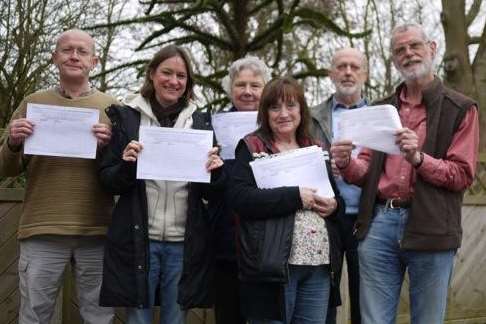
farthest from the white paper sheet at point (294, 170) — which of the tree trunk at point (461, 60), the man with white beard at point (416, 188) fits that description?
the tree trunk at point (461, 60)

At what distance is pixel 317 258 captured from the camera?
2938mm

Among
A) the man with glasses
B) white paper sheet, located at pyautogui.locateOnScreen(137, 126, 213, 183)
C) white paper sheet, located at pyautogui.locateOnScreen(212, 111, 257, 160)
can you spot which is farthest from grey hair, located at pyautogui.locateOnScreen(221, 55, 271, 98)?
the man with glasses

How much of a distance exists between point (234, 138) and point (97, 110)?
33.5 inches

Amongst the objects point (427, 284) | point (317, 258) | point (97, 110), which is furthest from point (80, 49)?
point (427, 284)

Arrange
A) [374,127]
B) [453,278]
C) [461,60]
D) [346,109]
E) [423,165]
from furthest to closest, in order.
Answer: [461,60], [453,278], [346,109], [374,127], [423,165]

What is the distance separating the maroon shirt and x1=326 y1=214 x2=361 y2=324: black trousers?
27cm

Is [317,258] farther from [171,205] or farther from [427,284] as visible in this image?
[171,205]

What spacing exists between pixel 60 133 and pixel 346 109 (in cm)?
180

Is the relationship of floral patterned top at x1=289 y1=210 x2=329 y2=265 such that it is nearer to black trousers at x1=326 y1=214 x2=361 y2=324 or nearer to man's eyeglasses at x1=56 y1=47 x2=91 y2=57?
black trousers at x1=326 y1=214 x2=361 y2=324

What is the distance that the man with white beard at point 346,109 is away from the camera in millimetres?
3545

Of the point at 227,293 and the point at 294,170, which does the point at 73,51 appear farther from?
the point at 227,293

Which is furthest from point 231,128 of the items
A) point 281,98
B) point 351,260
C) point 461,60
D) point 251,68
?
point 461,60

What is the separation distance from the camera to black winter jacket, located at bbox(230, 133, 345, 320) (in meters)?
2.88

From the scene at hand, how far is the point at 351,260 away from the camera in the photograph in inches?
140
